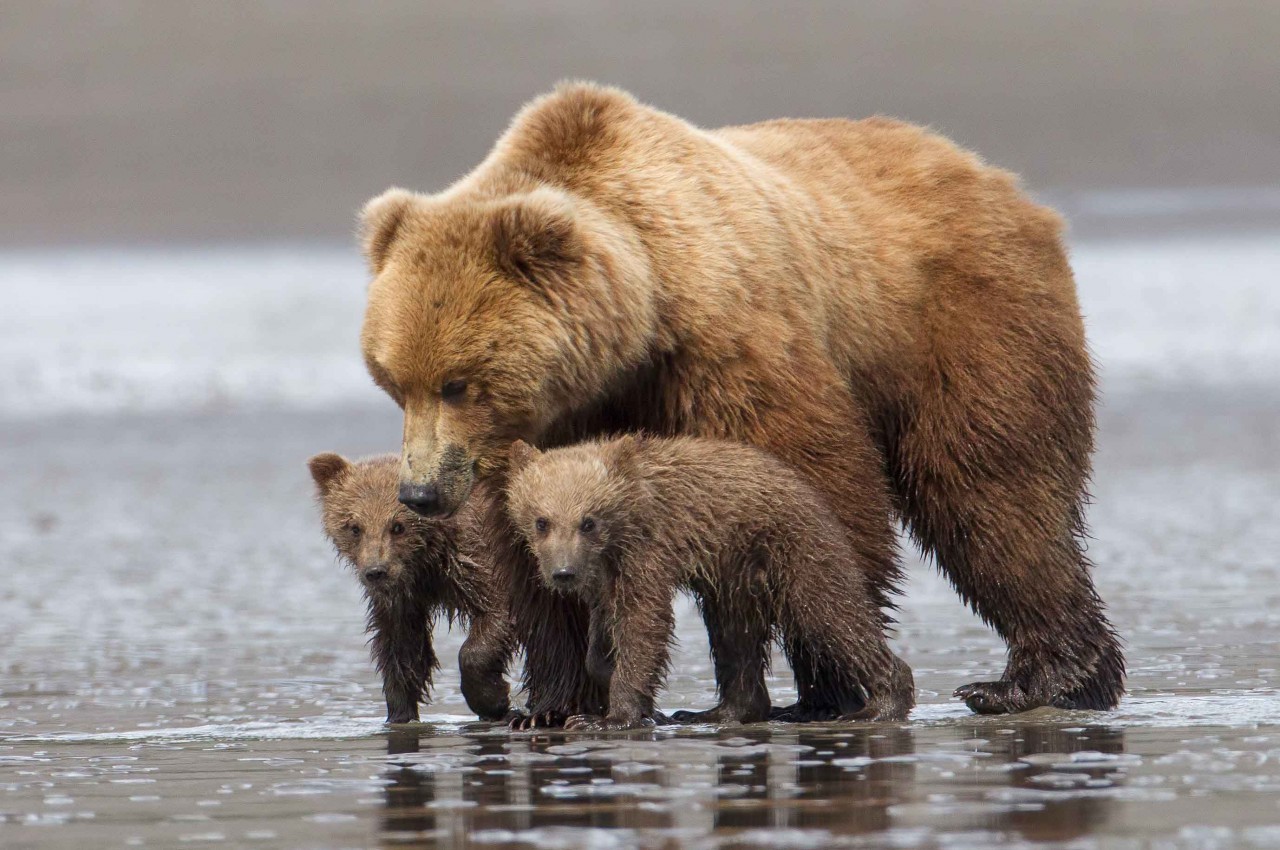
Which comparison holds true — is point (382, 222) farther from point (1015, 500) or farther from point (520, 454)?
point (1015, 500)

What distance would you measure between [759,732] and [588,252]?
143 cm

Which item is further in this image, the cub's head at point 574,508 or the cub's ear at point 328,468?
the cub's ear at point 328,468

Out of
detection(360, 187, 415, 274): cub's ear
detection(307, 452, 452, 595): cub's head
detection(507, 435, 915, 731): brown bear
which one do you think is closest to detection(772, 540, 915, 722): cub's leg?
detection(507, 435, 915, 731): brown bear

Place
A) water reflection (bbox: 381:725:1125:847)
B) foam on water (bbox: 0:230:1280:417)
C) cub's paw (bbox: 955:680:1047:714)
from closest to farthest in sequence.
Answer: water reflection (bbox: 381:725:1125:847) → cub's paw (bbox: 955:680:1047:714) → foam on water (bbox: 0:230:1280:417)

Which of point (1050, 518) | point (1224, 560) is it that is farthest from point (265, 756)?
point (1224, 560)

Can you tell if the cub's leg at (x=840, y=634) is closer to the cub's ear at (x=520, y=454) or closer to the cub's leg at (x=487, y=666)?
the cub's ear at (x=520, y=454)

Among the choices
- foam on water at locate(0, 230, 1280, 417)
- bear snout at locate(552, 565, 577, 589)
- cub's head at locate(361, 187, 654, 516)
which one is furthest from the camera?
foam on water at locate(0, 230, 1280, 417)

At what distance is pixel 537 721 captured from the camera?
664cm

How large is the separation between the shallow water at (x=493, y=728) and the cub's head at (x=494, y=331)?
0.84 metres

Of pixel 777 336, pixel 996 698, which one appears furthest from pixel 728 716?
pixel 777 336

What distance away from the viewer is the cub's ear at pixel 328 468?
6.98m

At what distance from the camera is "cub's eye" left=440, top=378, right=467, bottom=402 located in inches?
243

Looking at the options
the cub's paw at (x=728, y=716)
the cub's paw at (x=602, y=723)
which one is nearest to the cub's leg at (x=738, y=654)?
the cub's paw at (x=728, y=716)

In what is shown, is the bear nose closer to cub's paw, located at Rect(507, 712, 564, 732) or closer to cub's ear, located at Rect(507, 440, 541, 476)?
cub's ear, located at Rect(507, 440, 541, 476)
